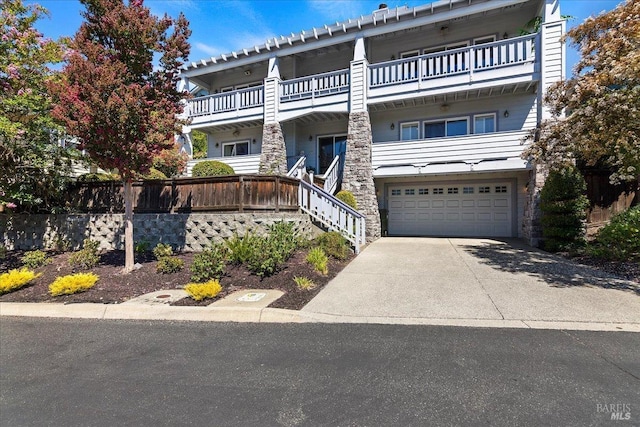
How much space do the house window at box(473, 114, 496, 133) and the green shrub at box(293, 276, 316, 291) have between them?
10285 millimetres

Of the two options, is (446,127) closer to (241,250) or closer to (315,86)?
(315,86)

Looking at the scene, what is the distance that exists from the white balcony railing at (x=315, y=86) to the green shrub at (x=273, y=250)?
7851mm

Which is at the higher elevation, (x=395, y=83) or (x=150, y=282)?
(x=395, y=83)

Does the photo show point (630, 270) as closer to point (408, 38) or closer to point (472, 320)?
point (472, 320)

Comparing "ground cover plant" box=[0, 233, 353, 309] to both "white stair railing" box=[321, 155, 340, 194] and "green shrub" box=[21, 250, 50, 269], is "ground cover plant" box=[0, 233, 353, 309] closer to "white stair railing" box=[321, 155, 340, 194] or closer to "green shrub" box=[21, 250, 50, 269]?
"green shrub" box=[21, 250, 50, 269]

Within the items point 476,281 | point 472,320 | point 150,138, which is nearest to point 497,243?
point 476,281

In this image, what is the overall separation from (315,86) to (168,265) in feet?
33.3

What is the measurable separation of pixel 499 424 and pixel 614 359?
6.57 ft

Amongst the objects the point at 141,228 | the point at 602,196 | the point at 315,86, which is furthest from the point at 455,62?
the point at 141,228

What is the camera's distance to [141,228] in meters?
9.30

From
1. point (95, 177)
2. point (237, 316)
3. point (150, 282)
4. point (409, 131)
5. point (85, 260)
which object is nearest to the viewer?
point (237, 316)

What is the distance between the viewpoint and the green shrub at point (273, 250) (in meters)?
6.64

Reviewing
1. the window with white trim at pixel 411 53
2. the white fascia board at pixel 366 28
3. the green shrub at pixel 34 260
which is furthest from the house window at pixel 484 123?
the green shrub at pixel 34 260

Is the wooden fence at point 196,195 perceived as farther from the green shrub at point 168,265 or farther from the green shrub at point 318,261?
the green shrub at point 318,261
